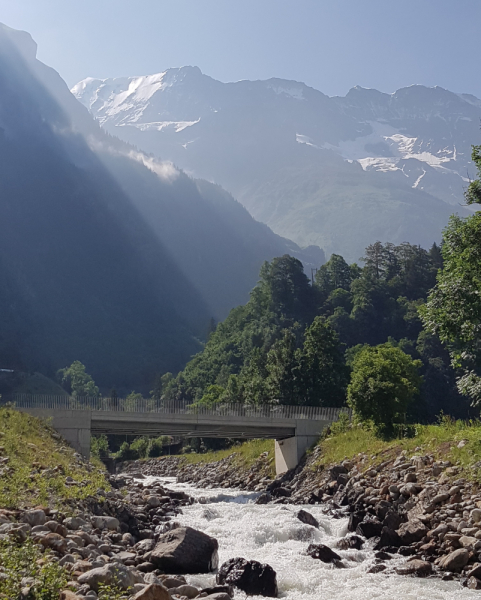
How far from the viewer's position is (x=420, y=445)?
3447cm

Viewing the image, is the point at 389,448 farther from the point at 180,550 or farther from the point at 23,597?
the point at 23,597

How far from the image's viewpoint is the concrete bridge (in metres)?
46.9

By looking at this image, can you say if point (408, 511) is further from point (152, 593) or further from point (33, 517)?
point (152, 593)

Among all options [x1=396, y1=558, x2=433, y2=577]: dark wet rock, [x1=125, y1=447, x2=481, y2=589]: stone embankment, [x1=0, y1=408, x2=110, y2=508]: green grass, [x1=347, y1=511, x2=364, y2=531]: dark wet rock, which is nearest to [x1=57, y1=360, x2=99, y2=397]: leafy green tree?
[x1=0, y1=408, x2=110, y2=508]: green grass

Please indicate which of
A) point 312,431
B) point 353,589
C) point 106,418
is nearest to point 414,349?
point 312,431

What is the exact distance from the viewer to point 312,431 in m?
56.1

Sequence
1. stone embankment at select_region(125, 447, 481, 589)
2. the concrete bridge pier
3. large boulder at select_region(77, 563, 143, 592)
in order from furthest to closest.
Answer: the concrete bridge pier < stone embankment at select_region(125, 447, 481, 589) < large boulder at select_region(77, 563, 143, 592)

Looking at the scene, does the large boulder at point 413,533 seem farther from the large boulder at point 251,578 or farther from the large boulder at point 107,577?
the large boulder at point 107,577

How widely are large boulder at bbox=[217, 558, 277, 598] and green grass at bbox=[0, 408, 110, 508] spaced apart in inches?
261

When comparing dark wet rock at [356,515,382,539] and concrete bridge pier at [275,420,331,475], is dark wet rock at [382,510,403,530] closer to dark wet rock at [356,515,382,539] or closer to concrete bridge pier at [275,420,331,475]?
dark wet rock at [356,515,382,539]

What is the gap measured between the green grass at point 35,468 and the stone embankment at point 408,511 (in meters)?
9.73

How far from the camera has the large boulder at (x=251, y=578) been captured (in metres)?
16.9

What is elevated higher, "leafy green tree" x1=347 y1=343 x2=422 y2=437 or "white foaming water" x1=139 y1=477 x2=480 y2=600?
"leafy green tree" x1=347 y1=343 x2=422 y2=437

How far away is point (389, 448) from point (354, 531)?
44.2 feet
